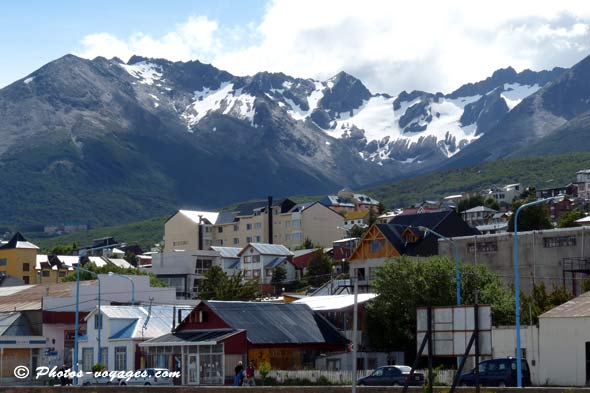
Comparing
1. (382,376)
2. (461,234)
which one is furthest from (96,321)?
(461,234)

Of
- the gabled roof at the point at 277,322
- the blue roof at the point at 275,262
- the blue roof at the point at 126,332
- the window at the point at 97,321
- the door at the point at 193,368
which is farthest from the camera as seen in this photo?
the blue roof at the point at 275,262

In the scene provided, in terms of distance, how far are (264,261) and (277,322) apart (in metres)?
83.3

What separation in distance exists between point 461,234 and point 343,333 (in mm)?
46605

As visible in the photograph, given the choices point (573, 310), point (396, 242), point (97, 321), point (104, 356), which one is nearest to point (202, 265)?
point (396, 242)

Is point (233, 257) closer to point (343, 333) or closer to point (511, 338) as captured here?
point (343, 333)

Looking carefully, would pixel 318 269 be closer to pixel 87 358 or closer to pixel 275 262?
pixel 275 262

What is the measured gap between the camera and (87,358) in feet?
271

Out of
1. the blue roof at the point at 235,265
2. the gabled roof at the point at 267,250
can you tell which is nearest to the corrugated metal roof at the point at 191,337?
the gabled roof at the point at 267,250

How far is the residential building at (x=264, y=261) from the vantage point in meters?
158

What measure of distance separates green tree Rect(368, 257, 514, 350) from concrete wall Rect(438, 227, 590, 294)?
59.5 feet

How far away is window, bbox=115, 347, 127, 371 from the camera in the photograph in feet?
261

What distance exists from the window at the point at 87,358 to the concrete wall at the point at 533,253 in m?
39.4

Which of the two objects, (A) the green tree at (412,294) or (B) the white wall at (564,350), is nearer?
Answer: (B) the white wall at (564,350)

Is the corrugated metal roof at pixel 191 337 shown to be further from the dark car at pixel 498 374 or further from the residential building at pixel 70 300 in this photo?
the dark car at pixel 498 374
